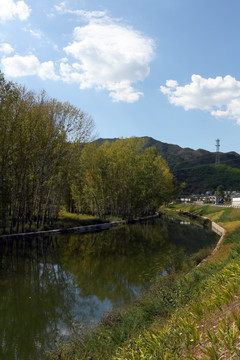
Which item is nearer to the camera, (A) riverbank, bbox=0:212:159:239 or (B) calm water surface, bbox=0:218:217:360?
(B) calm water surface, bbox=0:218:217:360

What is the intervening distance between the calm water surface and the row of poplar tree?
834 centimetres

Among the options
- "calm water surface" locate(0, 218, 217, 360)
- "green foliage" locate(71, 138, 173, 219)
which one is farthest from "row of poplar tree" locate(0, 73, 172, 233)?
"calm water surface" locate(0, 218, 217, 360)

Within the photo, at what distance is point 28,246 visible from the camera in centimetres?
2628

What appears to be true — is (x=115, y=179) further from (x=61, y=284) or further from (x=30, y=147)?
(x=61, y=284)

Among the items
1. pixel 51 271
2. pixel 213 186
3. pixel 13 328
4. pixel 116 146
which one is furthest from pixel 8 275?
pixel 213 186

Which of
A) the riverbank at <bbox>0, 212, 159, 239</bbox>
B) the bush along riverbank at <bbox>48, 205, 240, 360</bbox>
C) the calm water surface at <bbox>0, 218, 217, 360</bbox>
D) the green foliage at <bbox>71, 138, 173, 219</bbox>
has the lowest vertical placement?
the riverbank at <bbox>0, 212, 159, 239</bbox>

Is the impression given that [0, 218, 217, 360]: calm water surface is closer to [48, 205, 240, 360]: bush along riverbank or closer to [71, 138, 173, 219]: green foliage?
[48, 205, 240, 360]: bush along riverbank

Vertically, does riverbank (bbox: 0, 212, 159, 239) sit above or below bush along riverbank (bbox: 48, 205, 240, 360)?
below

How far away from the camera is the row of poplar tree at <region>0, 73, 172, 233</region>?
30141 mm

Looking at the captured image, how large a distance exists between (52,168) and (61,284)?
23.9 meters

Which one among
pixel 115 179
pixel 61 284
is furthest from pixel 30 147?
pixel 115 179

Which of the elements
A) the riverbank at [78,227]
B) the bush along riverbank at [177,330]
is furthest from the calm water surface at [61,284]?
the riverbank at [78,227]

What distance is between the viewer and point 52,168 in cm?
3766

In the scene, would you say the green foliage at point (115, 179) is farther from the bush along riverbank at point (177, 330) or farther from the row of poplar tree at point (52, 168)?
the bush along riverbank at point (177, 330)
